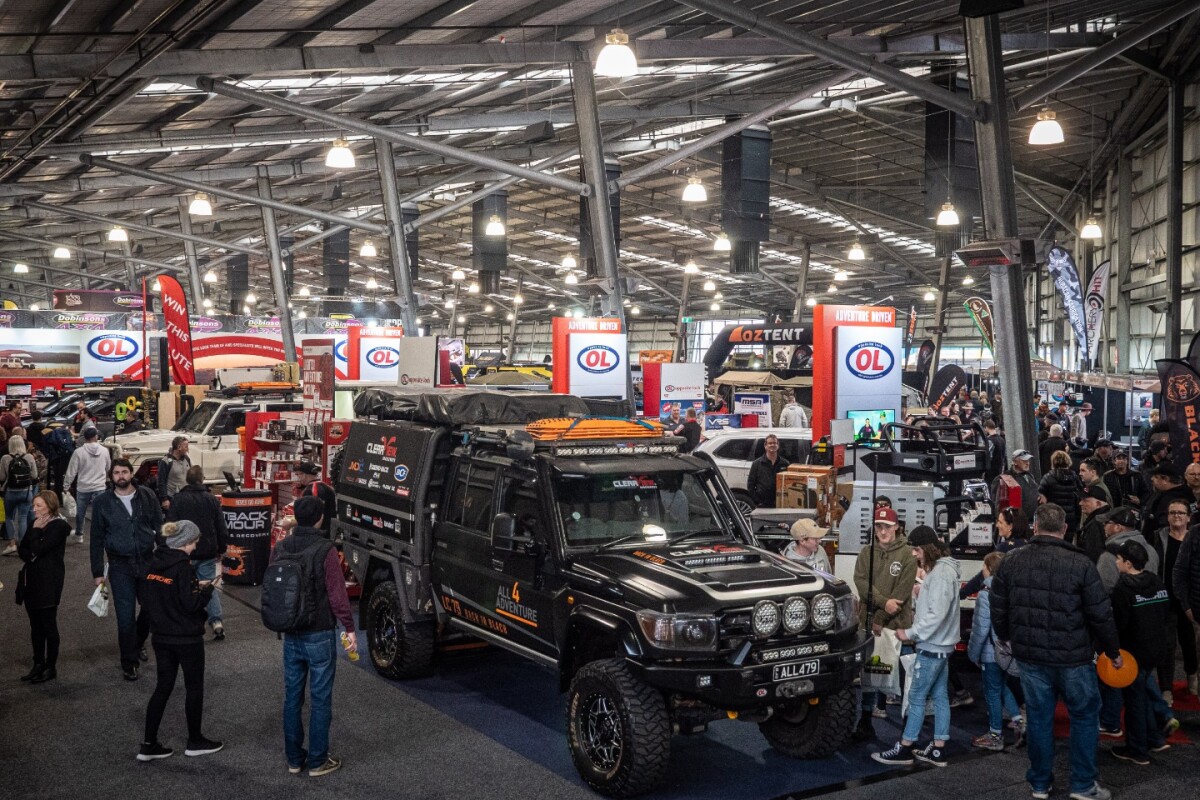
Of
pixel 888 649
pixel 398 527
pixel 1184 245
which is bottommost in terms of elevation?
pixel 888 649

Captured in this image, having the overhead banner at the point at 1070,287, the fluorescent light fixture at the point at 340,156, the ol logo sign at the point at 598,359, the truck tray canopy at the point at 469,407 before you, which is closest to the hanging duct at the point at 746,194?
the ol logo sign at the point at 598,359

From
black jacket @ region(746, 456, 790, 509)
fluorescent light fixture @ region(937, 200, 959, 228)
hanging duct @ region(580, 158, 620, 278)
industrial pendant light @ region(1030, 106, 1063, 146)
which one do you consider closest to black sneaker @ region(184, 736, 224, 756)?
black jacket @ region(746, 456, 790, 509)

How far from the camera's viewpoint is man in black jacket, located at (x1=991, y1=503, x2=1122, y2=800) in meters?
5.89

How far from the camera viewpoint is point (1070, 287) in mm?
17719

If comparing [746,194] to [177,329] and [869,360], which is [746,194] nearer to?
[869,360]

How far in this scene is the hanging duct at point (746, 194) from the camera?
770 inches

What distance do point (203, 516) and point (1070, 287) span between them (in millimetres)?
14317

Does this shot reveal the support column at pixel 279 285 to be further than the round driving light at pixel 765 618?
Yes

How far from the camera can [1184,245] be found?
21859mm

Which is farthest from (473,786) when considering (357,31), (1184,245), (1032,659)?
(1184,245)

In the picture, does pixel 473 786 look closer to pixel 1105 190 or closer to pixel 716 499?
pixel 716 499

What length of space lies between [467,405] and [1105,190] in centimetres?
2582

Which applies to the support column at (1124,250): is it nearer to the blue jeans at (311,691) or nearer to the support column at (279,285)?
the support column at (279,285)

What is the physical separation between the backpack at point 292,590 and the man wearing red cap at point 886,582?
133 inches
